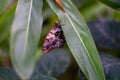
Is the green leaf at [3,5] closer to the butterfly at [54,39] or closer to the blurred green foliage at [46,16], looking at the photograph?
the butterfly at [54,39]

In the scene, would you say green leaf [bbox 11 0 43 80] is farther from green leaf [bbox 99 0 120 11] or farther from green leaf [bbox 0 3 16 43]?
green leaf [bbox 0 3 16 43]

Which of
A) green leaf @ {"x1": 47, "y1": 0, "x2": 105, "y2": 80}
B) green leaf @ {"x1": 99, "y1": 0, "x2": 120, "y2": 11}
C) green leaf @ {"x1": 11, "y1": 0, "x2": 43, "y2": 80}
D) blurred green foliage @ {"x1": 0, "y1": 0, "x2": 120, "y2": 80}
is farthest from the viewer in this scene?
blurred green foliage @ {"x1": 0, "y1": 0, "x2": 120, "y2": 80}

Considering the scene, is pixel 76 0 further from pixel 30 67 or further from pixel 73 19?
pixel 30 67

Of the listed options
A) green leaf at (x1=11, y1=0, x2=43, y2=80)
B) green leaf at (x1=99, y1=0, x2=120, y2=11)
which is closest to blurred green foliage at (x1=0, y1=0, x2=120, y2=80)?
green leaf at (x1=99, y1=0, x2=120, y2=11)

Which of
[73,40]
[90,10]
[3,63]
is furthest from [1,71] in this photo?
[90,10]

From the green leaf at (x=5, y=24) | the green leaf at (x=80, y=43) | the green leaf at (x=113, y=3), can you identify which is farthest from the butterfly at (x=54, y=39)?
the green leaf at (x=5, y=24)

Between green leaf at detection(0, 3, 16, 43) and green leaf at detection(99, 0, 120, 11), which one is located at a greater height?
green leaf at detection(99, 0, 120, 11)
